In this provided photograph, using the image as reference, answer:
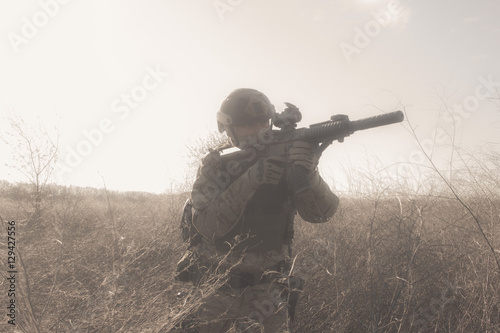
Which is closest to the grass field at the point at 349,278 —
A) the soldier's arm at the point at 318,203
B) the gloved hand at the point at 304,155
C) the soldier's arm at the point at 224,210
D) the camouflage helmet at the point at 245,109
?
the soldier's arm at the point at 318,203

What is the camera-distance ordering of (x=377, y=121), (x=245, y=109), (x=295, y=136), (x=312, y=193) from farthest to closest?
(x=245, y=109) < (x=295, y=136) < (x=312, y=193) < (x=377, y=121)

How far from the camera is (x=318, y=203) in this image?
2125 millimetres

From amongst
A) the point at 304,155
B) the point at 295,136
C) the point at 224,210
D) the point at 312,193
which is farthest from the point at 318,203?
the point at 224,210

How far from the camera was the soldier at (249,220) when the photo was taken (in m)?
1.95

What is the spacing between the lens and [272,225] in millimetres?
2166

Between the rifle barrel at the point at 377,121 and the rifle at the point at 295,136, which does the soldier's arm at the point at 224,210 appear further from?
the rifle barrel at the point at 377,121

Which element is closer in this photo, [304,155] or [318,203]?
[304,155]

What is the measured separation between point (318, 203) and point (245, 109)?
99cm

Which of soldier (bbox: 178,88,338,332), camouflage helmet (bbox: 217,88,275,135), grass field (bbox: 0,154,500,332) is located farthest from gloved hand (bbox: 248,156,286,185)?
grass field (bbox: 0,154,500,332)

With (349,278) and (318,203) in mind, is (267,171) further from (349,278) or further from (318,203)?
(349,278)

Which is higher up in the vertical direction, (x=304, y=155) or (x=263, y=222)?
(x=304, y=155)

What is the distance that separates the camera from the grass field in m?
1.85

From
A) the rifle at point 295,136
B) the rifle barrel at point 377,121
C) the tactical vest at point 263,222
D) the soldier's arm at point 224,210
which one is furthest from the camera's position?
the tactical vest at point 263,222

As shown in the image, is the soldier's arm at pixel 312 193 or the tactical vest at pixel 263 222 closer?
the soldier's arm at pixel 312 193
